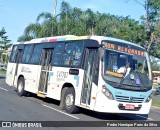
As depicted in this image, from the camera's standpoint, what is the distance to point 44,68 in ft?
60.0

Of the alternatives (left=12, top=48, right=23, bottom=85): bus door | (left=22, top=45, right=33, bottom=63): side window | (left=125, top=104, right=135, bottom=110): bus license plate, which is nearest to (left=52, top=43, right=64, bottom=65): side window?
(left=22, top=45, right=33, bottom=63): side window

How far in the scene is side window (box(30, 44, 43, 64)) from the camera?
19.0 m

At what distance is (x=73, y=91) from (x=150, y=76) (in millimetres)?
2895

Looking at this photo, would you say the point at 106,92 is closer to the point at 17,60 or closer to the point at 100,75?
the point at 100,75

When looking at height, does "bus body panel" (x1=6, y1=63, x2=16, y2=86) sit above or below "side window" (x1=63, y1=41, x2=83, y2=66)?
below

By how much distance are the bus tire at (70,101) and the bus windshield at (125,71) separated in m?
1.99

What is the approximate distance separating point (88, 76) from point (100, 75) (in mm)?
806

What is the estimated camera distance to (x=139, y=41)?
3300cm

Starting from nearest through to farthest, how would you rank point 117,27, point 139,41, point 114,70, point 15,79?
point 114,70
point 15,79
point 139,41
point 117,27

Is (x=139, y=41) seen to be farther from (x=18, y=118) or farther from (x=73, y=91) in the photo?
(x=18, y=118)

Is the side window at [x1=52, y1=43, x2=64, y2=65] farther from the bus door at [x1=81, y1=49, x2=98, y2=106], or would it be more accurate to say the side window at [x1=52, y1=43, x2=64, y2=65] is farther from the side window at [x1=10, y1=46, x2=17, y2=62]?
the side window at [x1=10, y1=46, x2=17, y2=62]

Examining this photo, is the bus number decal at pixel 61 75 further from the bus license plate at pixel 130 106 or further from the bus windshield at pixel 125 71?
the bus license plate at pixel 130 106

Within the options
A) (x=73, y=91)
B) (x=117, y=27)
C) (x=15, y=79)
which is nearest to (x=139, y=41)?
(x=117, y=27)

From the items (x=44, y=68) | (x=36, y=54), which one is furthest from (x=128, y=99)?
(x=36, y=54)
